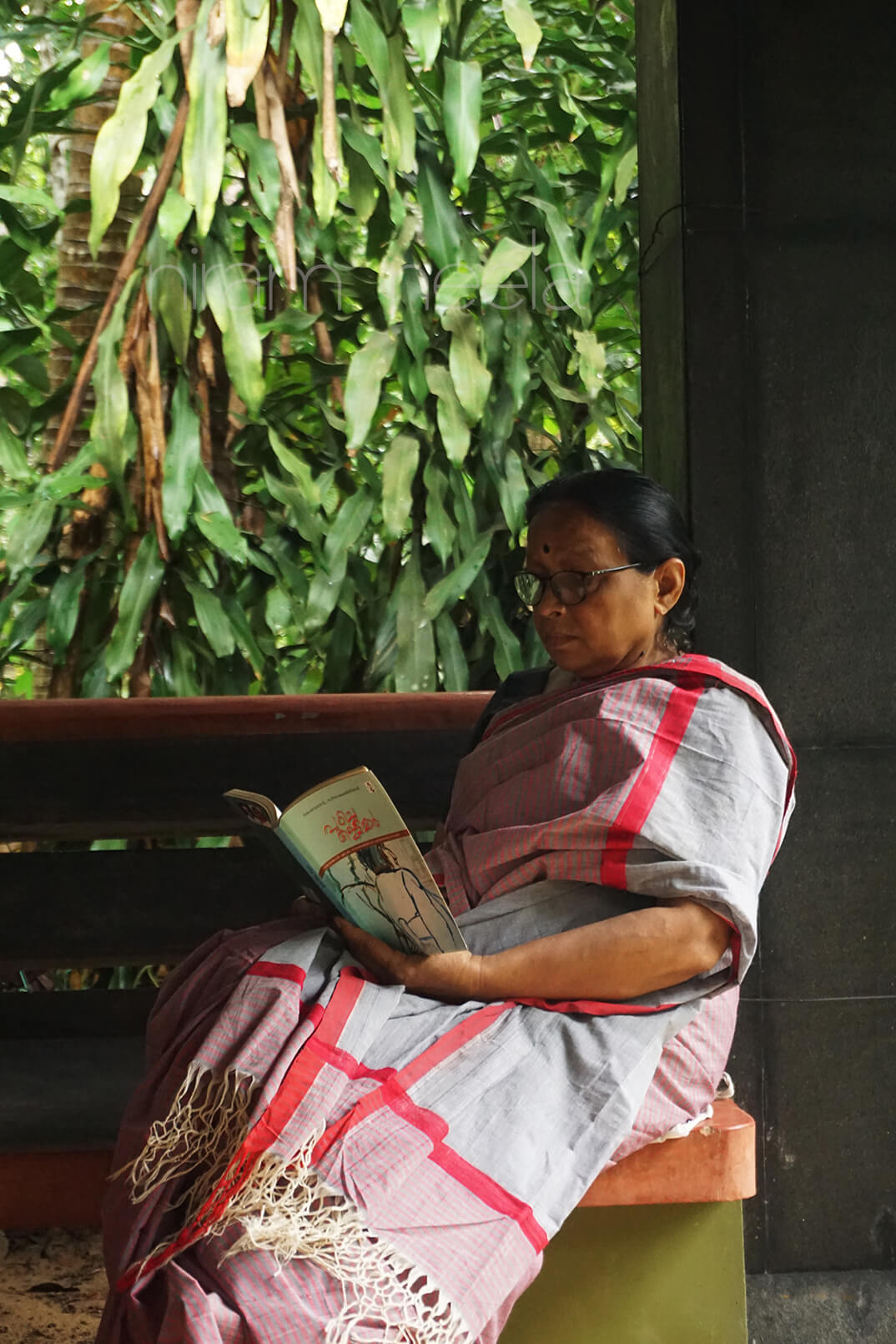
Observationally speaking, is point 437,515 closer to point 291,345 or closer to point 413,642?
point 413,642

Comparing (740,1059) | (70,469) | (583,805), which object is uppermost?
(70,469)

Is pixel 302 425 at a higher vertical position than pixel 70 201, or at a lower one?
lower

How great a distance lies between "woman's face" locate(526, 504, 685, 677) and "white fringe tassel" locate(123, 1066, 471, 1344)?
58 centimetres

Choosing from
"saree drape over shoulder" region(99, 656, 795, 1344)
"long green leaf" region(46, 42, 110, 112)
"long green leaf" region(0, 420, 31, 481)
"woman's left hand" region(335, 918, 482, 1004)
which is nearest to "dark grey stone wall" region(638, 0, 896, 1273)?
"saree drape over shoulder" region(99, 656, 795, 1344)

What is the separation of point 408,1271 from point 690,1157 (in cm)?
38

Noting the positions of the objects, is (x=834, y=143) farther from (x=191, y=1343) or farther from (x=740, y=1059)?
(x=191, y=1343)

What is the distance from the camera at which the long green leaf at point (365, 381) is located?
2457mm

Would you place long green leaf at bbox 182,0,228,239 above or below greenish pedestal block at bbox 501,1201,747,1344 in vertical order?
above

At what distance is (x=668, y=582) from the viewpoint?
4.66 ft

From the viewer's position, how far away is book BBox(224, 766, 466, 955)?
3.69 feet

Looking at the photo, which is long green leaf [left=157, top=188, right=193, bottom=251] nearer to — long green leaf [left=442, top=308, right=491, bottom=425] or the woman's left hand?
long green leaf [left=442, top=308, right=491, bottom=425]

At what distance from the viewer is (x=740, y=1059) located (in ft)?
5.47

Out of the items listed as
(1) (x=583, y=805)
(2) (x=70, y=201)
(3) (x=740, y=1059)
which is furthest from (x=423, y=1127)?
(2) (x=70, y=201)

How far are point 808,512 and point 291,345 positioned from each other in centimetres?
178
